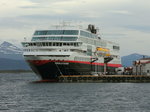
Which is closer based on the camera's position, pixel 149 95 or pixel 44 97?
pixel 44 97

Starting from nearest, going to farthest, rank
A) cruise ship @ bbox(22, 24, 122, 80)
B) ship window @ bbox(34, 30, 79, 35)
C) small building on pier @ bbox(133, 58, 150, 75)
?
cruise ship @ bbox(22, 24, 122, 80) < ship window @ bbox(34, 30, 79, 35) < small building on pier @ bbox(133, 58, 150, 75)

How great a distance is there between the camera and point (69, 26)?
11962 cm

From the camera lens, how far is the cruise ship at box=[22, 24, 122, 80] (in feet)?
358

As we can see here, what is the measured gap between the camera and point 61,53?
10938 cm

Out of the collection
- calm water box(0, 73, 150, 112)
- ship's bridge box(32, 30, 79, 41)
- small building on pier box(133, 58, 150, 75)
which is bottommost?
calm water box(0, 73, 150, 112)

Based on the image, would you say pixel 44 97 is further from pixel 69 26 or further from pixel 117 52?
pixel 117 52

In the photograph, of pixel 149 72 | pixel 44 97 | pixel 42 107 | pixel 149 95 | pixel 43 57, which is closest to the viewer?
pixel 42 107

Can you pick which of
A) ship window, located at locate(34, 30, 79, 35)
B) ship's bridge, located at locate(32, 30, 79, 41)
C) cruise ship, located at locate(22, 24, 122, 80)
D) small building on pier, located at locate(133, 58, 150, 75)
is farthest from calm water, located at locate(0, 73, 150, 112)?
small building on pier, located at locate(133, 58, 150, 75)

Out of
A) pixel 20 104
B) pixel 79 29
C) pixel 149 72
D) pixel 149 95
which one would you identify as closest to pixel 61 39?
pixel 79 29

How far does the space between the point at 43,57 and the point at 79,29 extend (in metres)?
14.2

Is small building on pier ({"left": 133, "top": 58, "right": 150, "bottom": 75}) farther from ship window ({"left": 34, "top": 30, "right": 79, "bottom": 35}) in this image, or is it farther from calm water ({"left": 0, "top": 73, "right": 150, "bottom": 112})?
calm water ({"left": 0, "top": 73, "right": 150, "bottom": 112})

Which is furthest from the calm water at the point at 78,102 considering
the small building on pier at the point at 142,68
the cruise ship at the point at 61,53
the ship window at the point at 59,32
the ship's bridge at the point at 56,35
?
the small building on pier at the point at 142,68

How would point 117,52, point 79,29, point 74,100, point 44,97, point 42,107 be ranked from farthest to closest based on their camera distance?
point 117,52 → point 79,29 → point 44,97 → point 74,100 → point 42,107

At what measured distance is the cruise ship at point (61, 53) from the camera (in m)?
109
